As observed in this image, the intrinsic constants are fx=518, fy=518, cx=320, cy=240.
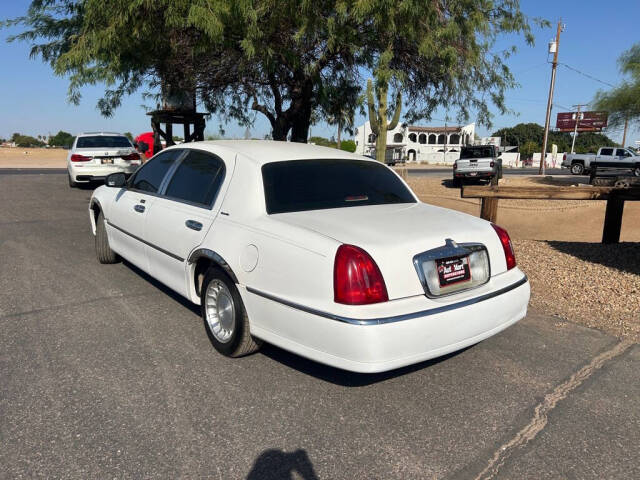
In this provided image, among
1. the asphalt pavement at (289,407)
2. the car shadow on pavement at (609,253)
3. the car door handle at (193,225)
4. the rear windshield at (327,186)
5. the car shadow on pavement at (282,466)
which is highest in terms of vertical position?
the rear windshield at (327,186)

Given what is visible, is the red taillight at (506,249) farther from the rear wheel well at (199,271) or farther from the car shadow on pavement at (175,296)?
the car shadow on pavement at (175,296)

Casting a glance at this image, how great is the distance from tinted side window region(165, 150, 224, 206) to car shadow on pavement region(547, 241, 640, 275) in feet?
16.8

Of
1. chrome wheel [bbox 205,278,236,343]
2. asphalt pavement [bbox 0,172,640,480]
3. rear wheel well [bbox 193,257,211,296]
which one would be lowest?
asphalt pavement [bbox 0,172,640,480]

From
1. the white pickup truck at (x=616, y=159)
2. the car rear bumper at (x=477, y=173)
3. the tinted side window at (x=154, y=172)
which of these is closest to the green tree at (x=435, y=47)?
the tinted side window at (x=154, y=172)

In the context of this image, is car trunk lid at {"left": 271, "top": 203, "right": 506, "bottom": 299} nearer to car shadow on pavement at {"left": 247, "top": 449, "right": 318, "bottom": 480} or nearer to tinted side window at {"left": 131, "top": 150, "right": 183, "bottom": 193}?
car shadow on pavement at {"left": 247, "top": 449, "right": 318, "bottom": 480}

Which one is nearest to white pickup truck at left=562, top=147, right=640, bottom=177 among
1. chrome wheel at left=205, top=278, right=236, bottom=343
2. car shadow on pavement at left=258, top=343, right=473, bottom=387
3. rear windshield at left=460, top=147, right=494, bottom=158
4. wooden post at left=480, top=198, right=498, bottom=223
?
rear windshield at left=460, top=147, right=494, bottom=158

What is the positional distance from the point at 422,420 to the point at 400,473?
20.9 inches

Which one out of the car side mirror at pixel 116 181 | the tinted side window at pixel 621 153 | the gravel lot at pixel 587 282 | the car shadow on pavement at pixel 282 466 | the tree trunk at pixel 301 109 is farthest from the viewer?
the tinted side window at pixel 621 153

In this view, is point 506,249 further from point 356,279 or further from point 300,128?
point 300,128

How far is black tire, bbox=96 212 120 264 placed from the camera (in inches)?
244

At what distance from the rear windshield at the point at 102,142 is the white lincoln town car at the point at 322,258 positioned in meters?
11.4

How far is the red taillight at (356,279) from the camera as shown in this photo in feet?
9.71

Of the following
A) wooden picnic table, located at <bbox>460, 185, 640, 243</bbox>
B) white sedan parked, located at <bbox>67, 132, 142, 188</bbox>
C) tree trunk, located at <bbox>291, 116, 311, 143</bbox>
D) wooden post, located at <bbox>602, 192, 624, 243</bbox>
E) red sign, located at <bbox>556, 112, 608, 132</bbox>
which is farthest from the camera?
red sign, located at <bbox>556, 112, 608, 132</bbox>

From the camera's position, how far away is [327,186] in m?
4.04
